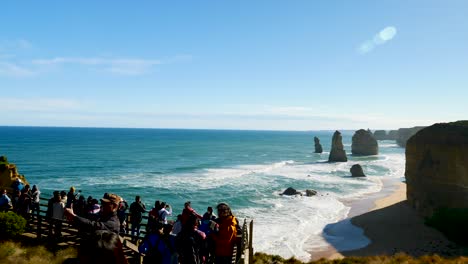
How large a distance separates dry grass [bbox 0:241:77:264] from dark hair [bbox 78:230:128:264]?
10767mm

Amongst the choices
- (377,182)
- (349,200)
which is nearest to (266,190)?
(349,200)

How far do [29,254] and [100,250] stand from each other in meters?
12.1

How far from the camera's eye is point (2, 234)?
13.6 m

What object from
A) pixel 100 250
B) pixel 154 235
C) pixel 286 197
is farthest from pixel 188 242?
pixel 286 197

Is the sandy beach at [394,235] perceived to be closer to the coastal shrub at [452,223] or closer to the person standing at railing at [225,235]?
the coastal shrub at [452,223]

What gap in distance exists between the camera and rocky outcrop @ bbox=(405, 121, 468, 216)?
33.1m

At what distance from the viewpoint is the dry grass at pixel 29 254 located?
1240 centimetres

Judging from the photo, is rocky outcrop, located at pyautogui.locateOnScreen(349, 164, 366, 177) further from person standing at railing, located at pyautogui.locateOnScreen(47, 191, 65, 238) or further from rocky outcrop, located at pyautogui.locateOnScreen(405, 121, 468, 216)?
person standing at railing, located at pyautogui.locateOnScreen(47, 191, 65, 238)

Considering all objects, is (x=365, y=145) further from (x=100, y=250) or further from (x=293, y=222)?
(x=100, y=250)

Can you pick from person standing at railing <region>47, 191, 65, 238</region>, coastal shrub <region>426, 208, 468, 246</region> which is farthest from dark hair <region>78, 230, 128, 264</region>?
coastal shrub <region>426, 208, 468, 246</region>

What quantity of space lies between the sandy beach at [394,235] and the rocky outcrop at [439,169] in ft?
6.76

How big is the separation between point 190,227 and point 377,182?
60386 millimetres

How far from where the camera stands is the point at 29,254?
12969mm

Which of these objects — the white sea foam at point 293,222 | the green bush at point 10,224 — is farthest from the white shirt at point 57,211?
the white sea foam at point 293,222
